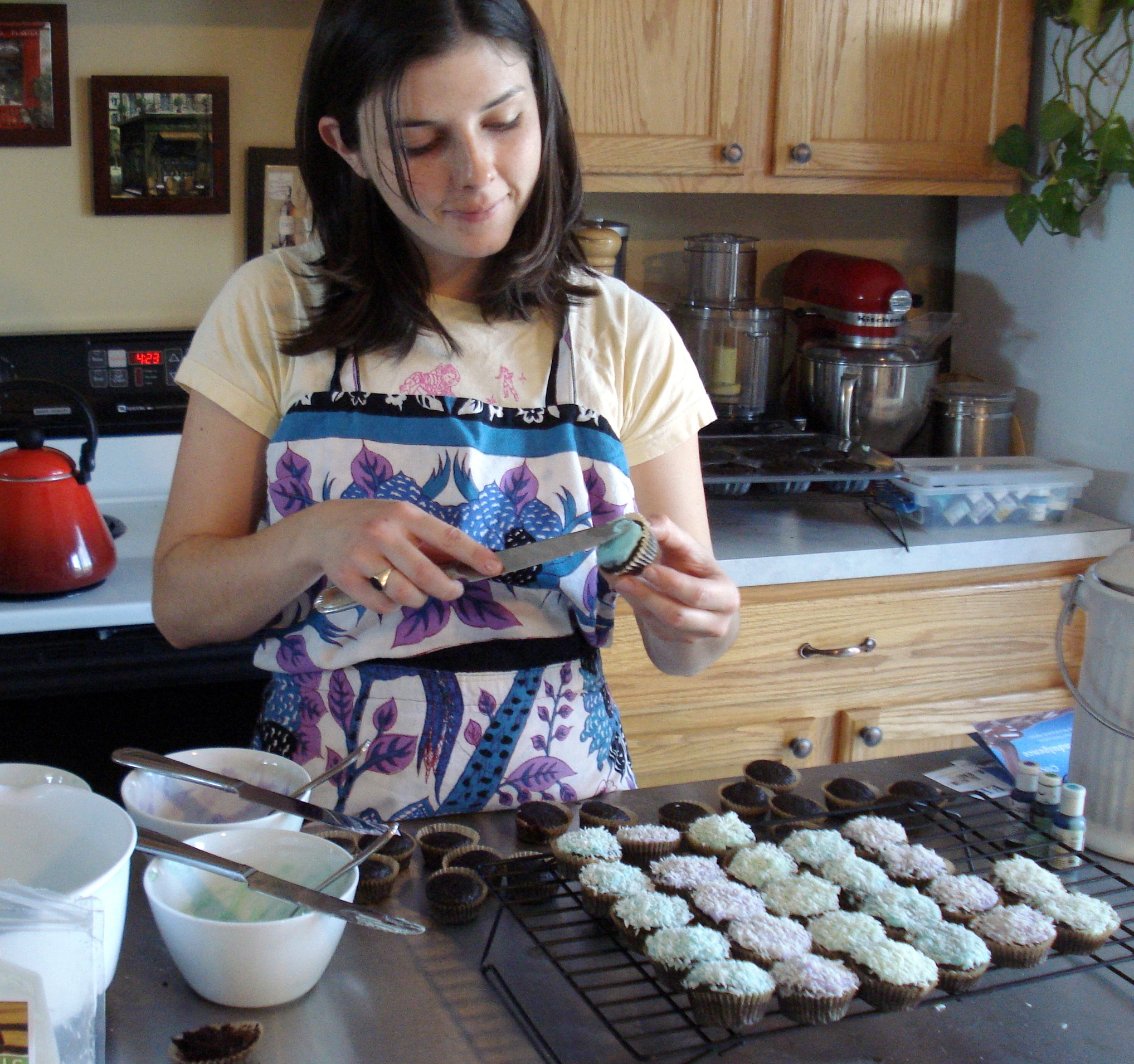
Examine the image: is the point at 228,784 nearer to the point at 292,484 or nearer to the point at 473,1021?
the point at 473,1021

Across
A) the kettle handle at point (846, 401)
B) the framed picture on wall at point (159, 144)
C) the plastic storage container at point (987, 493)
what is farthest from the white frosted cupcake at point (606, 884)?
the framed picture on wall at point (159, 144)

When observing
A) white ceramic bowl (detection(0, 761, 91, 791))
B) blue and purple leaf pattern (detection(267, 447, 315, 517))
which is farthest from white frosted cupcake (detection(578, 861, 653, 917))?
blue and purple leaf pattern (detection(267, 447, 315, 517))

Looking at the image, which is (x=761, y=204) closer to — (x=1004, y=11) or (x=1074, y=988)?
(x=1004, y=11)

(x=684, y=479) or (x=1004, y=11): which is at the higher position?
(x=1004, y=11)

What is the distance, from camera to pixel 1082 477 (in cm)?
203

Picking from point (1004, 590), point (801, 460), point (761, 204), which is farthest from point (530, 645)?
point (761, 204)

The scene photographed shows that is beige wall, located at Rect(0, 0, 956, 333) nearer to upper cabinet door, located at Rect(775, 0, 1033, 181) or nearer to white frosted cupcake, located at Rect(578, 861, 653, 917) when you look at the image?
upper cabinet door, located at Rect(775, 0, 1033, 181)

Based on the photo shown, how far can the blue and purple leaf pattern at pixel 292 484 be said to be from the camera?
1062 millimetres

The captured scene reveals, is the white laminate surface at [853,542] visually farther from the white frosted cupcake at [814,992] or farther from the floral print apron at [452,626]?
the white frosted cupcake at [814,992]

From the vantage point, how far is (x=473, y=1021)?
27.5 inches

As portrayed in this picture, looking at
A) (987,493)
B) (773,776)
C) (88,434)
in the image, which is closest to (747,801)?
(773,776)

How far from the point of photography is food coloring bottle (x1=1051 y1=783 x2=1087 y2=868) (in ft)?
2.99

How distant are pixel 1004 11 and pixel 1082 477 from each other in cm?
83

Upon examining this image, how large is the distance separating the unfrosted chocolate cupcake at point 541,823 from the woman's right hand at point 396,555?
0.63ft
